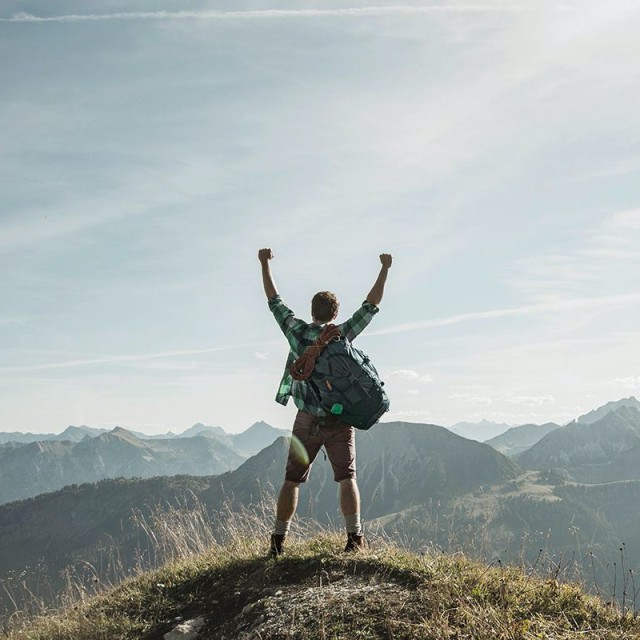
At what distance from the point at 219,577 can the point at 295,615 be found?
6.39 feet

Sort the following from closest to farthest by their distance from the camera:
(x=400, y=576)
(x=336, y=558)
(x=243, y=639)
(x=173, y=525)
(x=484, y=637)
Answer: (x=484, y=637), (x=243, y=639), (x=400, y=576), (x=336, y=558), (x=173, y=525)

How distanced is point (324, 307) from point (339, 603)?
3.14 metres

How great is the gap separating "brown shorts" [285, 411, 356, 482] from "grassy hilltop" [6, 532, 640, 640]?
936mm

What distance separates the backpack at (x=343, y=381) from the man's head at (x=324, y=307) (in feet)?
0.91

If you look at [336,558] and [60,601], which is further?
[60,601]

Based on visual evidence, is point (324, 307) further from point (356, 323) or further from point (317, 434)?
point (317, 434)

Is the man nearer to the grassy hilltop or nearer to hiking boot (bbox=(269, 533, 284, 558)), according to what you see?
hiking boot (bbox=(269, 533, 284, 558))

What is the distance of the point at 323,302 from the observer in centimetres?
652

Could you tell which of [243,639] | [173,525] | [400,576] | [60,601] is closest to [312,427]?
[400,576]

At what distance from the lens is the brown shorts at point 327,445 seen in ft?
20.8

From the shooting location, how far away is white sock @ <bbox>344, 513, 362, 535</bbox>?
20.4ft

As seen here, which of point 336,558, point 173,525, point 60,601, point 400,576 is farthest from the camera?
point 173,525

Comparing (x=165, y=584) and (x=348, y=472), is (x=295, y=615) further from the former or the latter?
(x=165, y=584)

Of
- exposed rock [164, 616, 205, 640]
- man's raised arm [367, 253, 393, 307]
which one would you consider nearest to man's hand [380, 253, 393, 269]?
man's raised arm [367, 253, 393, 307]
